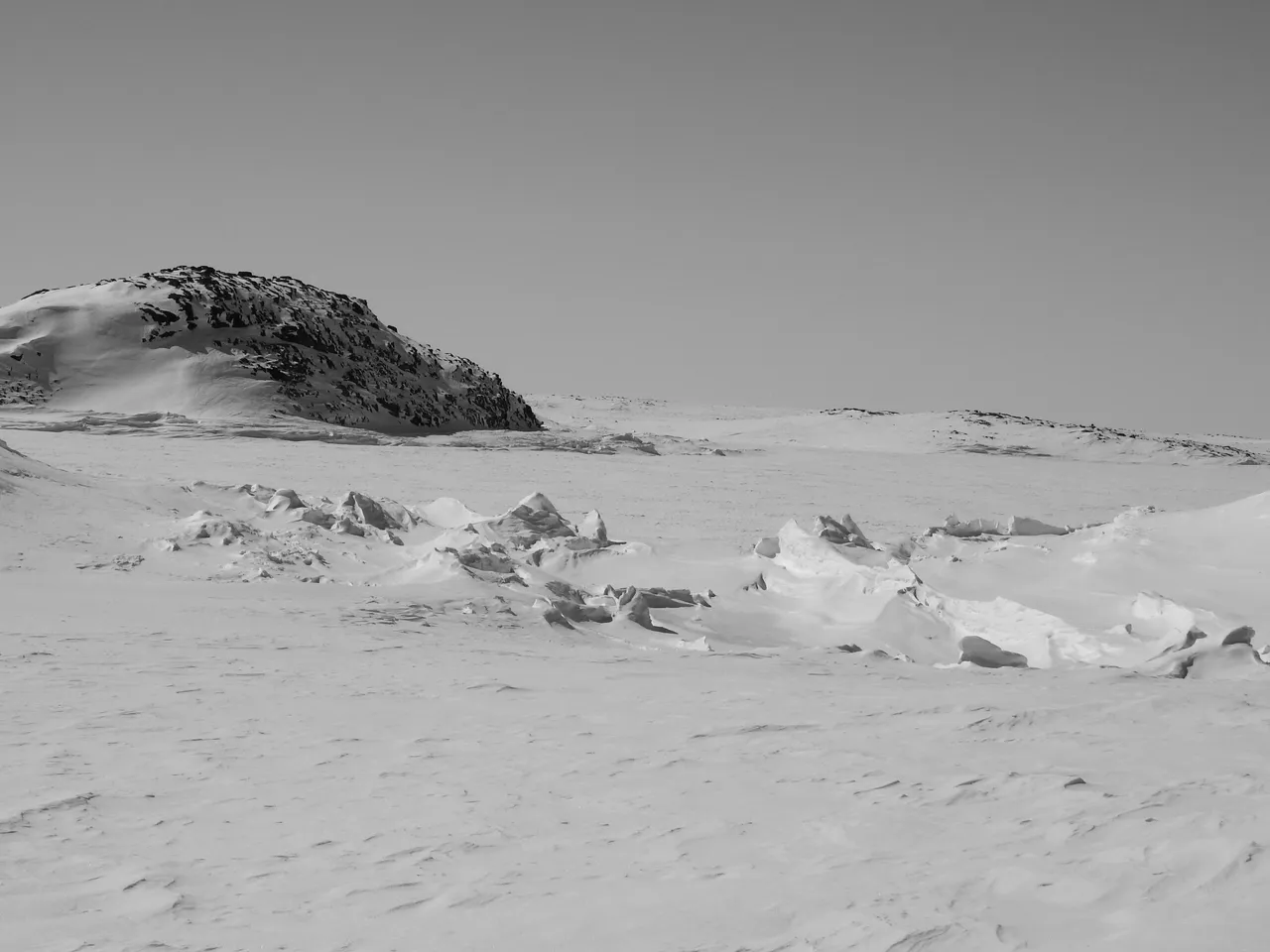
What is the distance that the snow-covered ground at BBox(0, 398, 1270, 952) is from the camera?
2549 millimetres

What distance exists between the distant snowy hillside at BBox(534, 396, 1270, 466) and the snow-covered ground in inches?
556

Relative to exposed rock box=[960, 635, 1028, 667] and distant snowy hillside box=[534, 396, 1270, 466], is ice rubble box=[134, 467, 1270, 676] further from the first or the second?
distant snowy hillside box=[534, 396, 1270, 466]

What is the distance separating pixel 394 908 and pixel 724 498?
38.9 ft

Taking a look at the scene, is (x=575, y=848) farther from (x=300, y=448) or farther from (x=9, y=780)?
(x=300, y=448)

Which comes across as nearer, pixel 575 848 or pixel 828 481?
pixel 575 848

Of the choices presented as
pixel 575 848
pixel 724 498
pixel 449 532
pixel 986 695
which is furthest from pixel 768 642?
pixel 724 498

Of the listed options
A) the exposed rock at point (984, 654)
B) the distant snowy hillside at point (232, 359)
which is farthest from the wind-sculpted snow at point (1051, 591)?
the distant snowy hillside at point (232, 359)

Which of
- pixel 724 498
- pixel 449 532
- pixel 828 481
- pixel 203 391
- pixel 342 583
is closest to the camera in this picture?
pixel 342 583

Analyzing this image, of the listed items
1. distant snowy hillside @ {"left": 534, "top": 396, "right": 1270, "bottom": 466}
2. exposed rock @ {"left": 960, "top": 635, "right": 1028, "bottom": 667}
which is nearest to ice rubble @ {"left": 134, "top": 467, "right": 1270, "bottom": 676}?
exposed rock @ {"left": 960, "top": 635, "right": 1028, "bottom": 667}

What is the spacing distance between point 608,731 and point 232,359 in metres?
23.6

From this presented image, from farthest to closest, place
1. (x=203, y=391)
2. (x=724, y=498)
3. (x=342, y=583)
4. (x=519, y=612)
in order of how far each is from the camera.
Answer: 1. (x=203, y=391)
2. (x=724, y=498)
3. (x=342, y=583)
4. (x=519, y=612)

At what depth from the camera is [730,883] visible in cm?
270

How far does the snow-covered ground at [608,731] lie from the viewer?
255cm

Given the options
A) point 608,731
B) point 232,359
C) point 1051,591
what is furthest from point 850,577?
point 232,359
